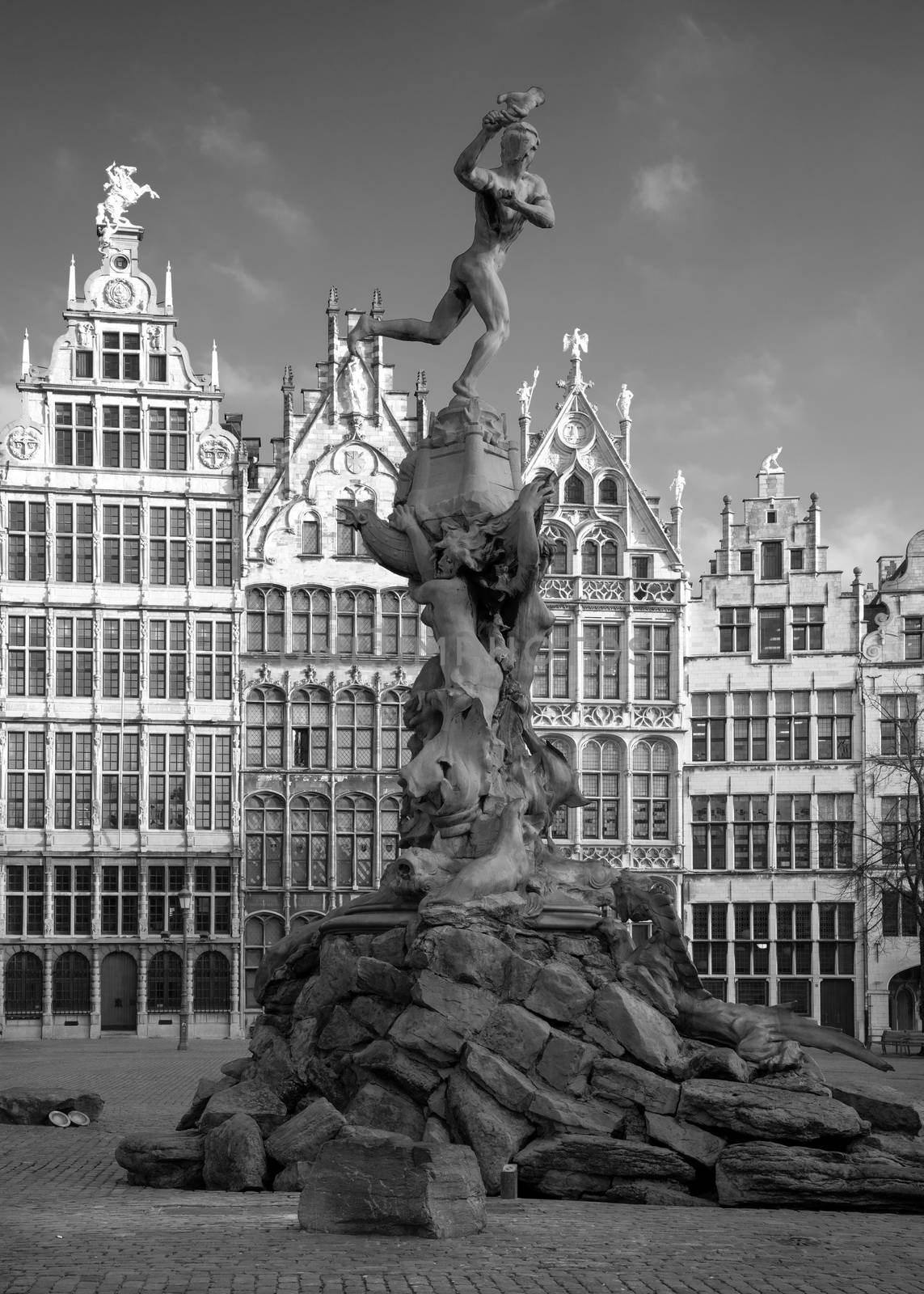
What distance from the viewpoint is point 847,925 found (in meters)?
55.7

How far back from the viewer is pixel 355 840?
53.8 meters

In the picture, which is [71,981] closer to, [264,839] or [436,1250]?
[264,839]

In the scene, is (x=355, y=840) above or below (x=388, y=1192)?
below

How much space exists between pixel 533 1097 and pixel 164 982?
37.1 m

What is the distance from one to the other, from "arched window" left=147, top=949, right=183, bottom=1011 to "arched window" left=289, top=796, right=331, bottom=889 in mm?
4014

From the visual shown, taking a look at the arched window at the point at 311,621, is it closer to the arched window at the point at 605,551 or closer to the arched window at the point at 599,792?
the arched window at the point at 605,551

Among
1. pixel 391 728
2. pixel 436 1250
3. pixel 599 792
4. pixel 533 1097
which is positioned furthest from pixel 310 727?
pixel 436 1250

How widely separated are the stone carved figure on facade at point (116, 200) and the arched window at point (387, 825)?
17801 millimetres

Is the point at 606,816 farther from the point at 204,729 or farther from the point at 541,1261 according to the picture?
the point at 541,1261

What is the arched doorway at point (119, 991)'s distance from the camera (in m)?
52.4

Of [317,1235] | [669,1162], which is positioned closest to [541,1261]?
[317,1235]

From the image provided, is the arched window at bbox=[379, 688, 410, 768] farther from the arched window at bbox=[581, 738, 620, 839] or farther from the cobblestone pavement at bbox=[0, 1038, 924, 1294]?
the cobblestone pavement at bbox=[0, 1038, 924, 1294]

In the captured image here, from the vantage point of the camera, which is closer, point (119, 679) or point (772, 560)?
point (119, 679)

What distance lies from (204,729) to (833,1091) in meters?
37.7
